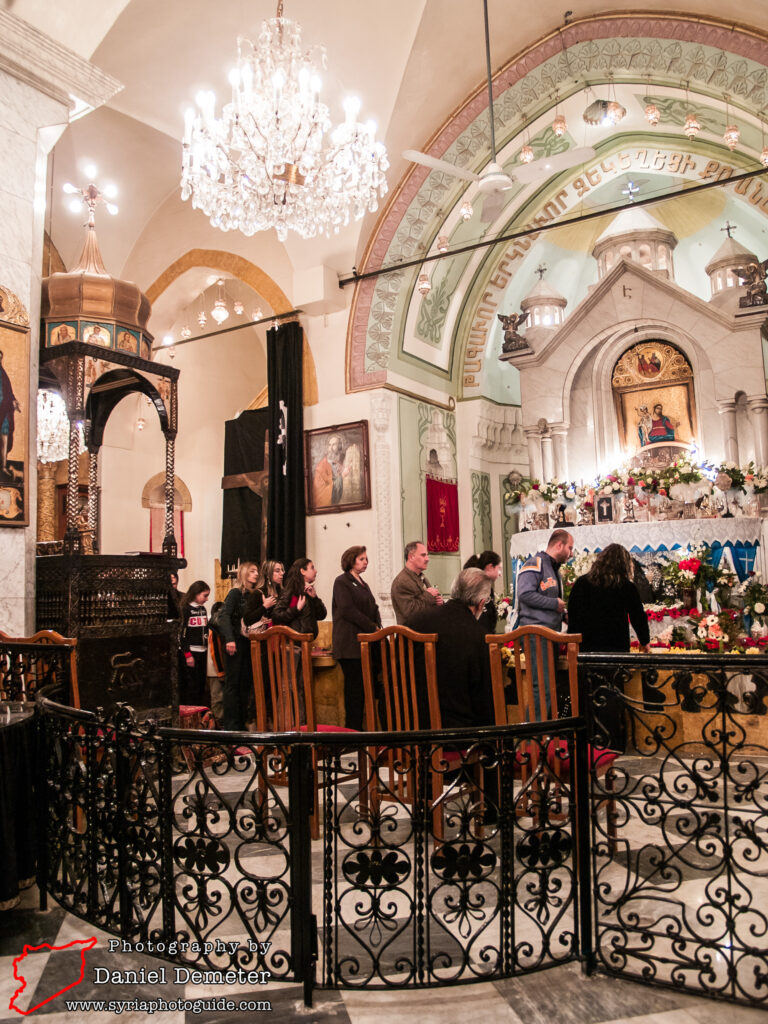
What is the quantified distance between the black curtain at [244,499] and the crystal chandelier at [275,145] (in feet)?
17.9

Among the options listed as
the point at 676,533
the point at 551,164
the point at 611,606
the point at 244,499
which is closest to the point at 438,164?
the point at 551,164

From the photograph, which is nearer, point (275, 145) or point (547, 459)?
point (275, 145)

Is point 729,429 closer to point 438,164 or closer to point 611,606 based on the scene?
point 438,164

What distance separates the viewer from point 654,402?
34.9 ft

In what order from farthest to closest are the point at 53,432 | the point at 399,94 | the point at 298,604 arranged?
the point at 399,94 → the point at 53,432 → the point at 298,604

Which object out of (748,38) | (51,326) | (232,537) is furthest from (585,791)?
(232,537)

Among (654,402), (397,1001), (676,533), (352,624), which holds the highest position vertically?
(654,402)

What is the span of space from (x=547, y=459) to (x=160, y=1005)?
946 centimetres

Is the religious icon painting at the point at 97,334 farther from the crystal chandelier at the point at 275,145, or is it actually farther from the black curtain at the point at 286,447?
the black curtain at the point at 286,447

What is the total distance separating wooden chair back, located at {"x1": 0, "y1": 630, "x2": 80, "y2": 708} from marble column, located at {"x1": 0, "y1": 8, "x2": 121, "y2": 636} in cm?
78

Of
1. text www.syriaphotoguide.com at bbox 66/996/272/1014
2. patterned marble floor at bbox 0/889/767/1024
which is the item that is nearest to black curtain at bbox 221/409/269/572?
patterned marble floor at bbox 0/889/767/1024

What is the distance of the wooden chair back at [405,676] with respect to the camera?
3238 mm

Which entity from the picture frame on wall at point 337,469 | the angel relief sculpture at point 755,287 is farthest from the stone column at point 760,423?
the picture frame on wall at point 337,469

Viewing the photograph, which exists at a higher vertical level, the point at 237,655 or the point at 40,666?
the point at 40,666
